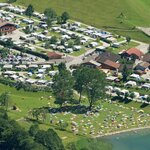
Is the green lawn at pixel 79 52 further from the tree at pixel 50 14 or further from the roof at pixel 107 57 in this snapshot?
the tree at pixel 50 14

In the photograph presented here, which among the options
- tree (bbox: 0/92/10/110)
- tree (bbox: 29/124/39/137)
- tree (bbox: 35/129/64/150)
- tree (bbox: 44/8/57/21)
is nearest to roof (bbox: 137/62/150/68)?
tree (bbox: 44/8/57/21)

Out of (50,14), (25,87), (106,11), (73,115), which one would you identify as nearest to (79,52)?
(50,14)

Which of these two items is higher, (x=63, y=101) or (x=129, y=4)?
(x=129, y=4)

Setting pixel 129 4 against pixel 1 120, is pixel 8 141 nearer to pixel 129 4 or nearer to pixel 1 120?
pixel 1 120

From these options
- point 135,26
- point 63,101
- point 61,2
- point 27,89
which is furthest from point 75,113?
point 61,2

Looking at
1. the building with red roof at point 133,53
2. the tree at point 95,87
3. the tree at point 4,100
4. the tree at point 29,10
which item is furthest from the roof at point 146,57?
the tree at point 4,100
